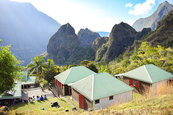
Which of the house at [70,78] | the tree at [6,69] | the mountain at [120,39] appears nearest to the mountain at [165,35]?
the mountain at [120,39]

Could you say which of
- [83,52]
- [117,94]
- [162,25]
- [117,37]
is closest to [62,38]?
[83,52]

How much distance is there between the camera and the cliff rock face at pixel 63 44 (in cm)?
15038

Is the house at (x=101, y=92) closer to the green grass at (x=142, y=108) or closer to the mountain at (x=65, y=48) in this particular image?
the green grass at (x=142, y=108)

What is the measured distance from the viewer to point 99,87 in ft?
47.8

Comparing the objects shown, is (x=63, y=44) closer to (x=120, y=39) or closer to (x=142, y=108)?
(x=120, y=39)

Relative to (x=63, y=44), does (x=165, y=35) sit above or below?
below

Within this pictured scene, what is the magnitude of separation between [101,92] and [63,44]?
145 m

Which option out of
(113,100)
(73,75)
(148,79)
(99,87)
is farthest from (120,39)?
(99,87)

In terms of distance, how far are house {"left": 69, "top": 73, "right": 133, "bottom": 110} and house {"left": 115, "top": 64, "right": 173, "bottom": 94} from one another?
158 inches

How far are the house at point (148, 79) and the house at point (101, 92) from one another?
158 inches

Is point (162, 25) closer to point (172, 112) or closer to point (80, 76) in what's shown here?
point (80, 76)

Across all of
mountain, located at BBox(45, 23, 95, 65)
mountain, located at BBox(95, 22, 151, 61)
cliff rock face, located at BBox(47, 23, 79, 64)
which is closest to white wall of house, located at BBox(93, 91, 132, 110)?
mountain, located at BBox(95, 22, 151, 61)

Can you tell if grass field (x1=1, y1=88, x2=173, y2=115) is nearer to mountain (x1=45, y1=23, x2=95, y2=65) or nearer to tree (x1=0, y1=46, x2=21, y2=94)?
tree (x1=0, y1=46, x2=21, y2=94)

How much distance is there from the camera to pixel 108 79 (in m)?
16.2
